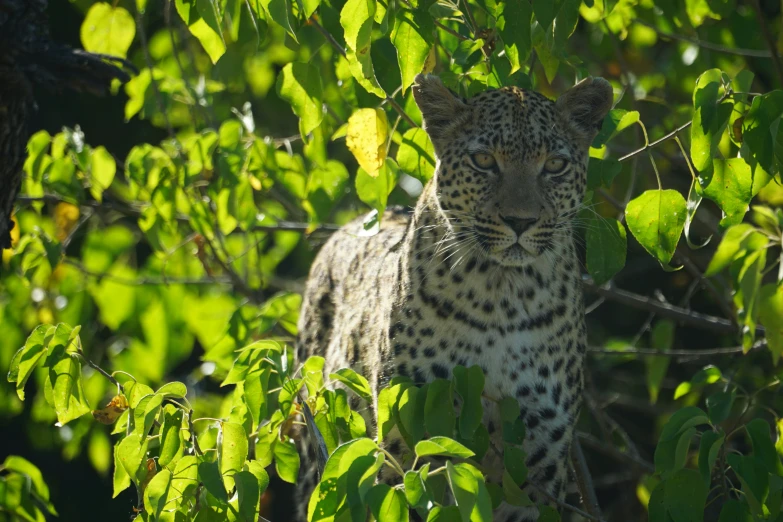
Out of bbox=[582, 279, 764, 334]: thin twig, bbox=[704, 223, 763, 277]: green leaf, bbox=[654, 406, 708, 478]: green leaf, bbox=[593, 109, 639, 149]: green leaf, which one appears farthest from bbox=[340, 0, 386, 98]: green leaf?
bbox=[582, 279, 764, 334]: thin twig

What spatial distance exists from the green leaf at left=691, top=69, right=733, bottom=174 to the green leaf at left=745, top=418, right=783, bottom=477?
874 mm

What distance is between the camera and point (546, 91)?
7340 millimetres

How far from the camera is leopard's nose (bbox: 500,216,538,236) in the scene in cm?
430

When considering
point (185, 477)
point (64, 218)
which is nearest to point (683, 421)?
point (185, 477)

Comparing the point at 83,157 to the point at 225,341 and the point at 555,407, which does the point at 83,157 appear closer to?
the point at 225,341

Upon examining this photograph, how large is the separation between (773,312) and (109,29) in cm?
297

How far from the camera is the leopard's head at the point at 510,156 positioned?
4359 millimetres

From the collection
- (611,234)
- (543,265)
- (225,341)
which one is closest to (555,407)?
(543,265)

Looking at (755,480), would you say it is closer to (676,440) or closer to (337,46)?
(676,440)

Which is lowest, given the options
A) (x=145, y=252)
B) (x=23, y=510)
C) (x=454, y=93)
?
(x=145, y=252)

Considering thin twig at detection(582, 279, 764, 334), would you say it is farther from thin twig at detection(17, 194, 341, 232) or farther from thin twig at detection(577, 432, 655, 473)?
thin twig at detection(17, 194, 341, 232)

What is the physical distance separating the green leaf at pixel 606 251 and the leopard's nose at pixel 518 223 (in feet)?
1.07

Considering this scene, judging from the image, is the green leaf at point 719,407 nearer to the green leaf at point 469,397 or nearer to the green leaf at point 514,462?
the green leaf at point 514,462

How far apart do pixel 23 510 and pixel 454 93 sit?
8.19ft
